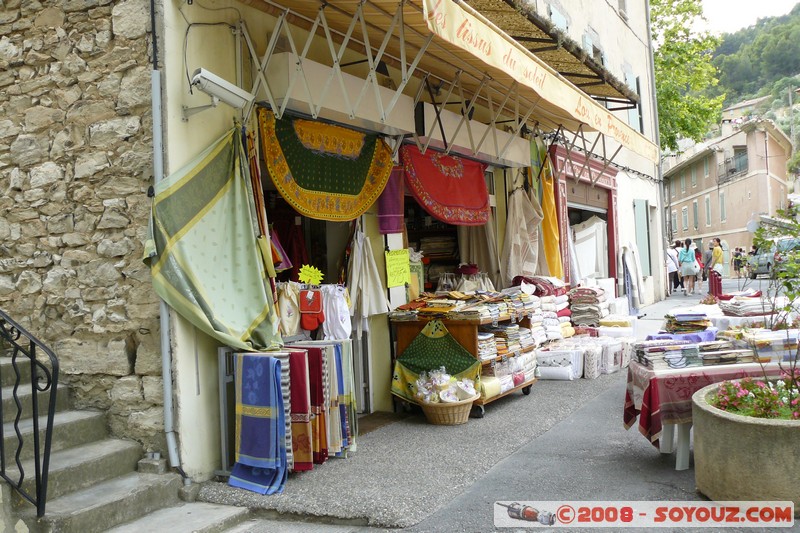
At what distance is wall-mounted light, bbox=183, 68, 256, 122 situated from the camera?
4.26m

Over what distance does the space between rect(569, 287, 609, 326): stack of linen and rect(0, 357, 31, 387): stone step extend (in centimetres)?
745

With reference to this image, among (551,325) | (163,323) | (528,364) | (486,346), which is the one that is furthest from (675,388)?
(551,325)

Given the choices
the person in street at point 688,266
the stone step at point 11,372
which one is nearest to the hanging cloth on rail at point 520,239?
the stone step at point 11,372

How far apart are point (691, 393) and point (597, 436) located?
125 cm

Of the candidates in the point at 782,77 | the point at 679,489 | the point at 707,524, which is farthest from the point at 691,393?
the point at 782,77

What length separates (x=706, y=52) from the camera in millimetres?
22250

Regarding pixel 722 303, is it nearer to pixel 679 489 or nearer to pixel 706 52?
pixel 679 489

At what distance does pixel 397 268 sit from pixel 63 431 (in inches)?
135

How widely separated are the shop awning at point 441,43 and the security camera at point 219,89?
2.58 feet

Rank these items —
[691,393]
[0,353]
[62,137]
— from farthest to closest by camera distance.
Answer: [0,353], [62,137], [691,393]

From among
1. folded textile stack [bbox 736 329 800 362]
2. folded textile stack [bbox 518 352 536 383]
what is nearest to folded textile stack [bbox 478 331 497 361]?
folded textile stack [bbox 518 352 536 383]

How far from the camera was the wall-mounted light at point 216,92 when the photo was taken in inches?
168

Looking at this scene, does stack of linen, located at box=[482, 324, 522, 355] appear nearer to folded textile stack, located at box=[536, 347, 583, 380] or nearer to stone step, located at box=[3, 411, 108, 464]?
folded textile stack, located at box=[536, 347, 583, 380]

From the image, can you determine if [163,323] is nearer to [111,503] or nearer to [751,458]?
[111,503]
